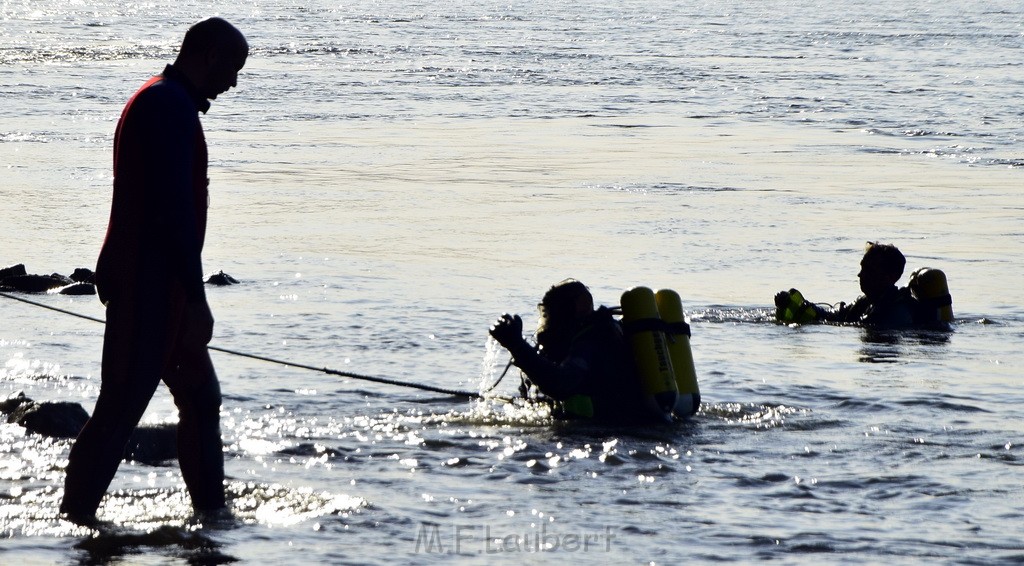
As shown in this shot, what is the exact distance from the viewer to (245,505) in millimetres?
5961

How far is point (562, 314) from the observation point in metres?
7.66

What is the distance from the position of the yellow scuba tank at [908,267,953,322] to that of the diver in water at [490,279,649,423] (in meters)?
4.06

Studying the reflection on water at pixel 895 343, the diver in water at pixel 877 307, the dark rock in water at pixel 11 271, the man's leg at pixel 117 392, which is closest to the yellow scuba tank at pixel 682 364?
the reflection on water at pixel 895 343

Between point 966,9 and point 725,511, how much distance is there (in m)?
74.7

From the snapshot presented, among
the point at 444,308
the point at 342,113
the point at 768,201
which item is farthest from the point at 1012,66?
the point at 444,308

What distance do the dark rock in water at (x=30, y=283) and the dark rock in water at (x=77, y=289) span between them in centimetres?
17

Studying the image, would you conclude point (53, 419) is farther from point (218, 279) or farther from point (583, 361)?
point (218, 279)

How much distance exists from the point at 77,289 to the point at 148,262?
714 centimetres

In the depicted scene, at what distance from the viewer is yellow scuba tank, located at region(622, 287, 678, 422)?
7.67 metres

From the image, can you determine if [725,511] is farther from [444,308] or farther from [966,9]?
[966,9]

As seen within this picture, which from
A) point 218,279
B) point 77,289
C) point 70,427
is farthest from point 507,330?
point 77,289

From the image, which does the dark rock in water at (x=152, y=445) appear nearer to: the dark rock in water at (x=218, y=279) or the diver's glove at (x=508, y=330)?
the diver's glove at (x=508, y=330)

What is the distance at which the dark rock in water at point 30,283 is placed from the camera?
11945 mm

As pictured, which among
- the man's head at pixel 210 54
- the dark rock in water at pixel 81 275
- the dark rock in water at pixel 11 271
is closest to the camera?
the man's head at pixel 210 54
